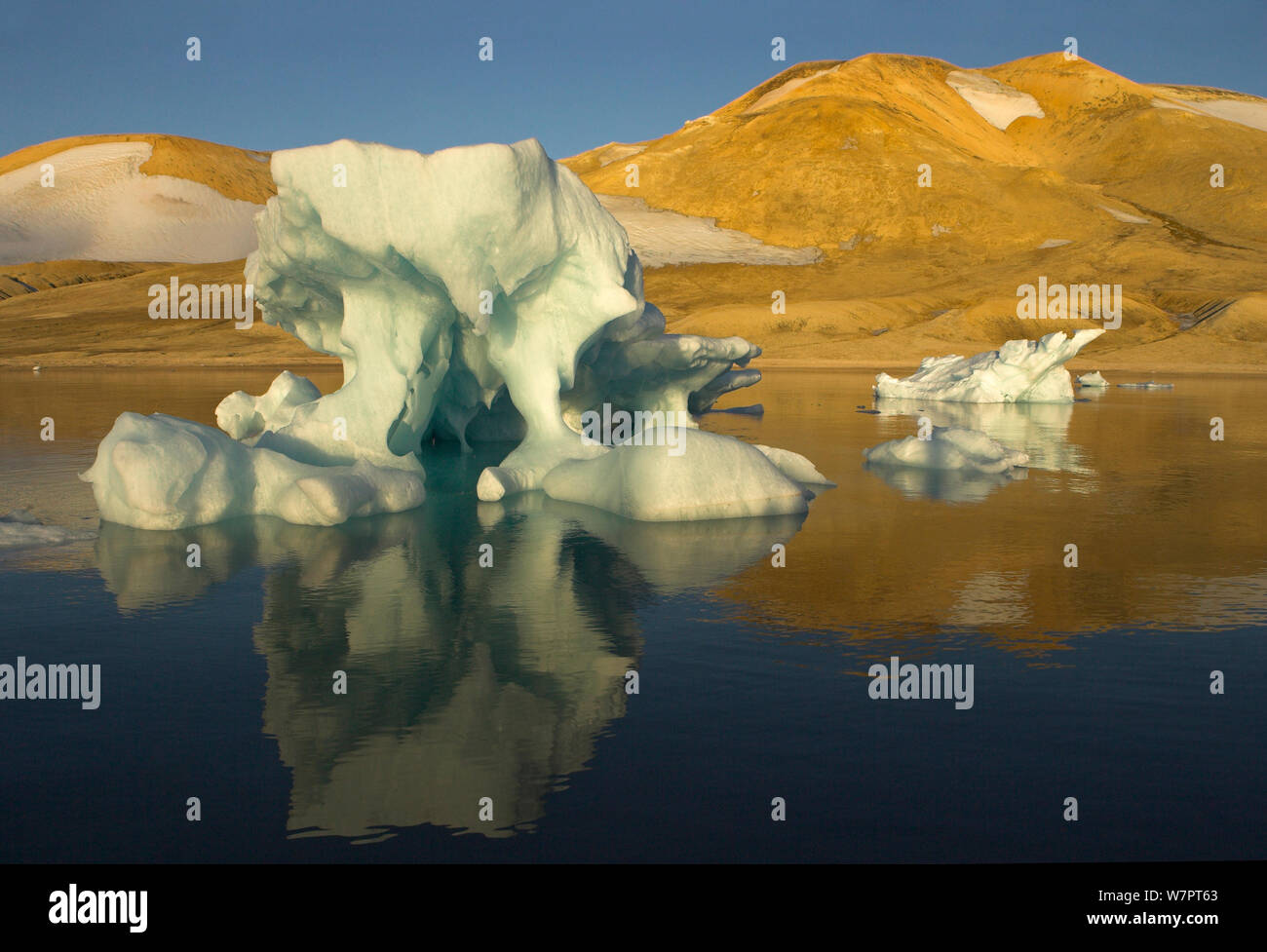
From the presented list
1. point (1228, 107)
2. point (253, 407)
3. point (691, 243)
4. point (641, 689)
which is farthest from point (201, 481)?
point (1228, 107)

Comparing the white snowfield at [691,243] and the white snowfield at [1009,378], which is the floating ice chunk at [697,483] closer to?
the white snowfield at [1009,378]

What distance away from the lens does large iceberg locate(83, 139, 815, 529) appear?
1138 cm

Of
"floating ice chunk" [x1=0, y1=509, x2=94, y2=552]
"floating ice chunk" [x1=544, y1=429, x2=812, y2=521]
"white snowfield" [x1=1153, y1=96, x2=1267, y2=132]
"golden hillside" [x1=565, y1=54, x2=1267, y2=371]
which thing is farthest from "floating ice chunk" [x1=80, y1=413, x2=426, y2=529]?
"white snowfield" [x1=1153, y1=96, x2=1267, y2=132]

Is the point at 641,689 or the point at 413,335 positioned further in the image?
the point at 413,335

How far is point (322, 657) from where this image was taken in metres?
6.87

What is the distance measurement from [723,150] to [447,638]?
9544cm

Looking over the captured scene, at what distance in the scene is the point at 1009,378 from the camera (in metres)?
30.4

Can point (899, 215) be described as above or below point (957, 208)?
below

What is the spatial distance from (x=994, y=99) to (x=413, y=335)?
4845 inches

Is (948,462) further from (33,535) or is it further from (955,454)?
(33,535)

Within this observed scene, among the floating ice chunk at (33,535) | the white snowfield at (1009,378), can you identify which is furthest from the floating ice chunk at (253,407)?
the white snowfield at (1009,378)
